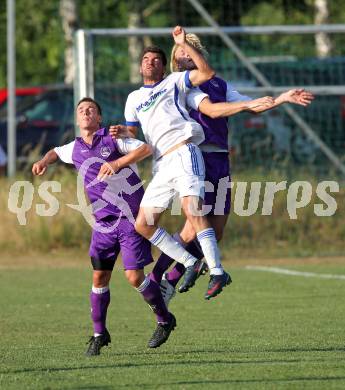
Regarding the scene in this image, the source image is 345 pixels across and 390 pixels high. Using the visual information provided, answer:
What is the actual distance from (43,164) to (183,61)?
57.8 inches

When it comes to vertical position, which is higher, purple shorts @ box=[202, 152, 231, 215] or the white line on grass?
purple shorts @ box=[202, 152, 231, 215]

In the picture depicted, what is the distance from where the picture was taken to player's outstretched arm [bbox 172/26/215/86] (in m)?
9.58

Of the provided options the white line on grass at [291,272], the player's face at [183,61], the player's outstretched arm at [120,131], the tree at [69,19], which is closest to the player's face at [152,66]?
the player's face at [183,61]

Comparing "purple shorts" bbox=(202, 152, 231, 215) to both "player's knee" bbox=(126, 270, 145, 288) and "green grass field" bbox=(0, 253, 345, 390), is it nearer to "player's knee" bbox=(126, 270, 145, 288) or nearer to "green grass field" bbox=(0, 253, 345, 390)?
"player's knee" bbox=(126, 270, 145, 288)

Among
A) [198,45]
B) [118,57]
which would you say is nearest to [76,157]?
[198,45]

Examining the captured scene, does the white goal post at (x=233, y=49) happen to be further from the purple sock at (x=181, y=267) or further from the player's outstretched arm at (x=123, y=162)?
the player's outstretched arm at (x=123, y=162)

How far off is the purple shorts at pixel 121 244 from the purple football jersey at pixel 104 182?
82 millimetres

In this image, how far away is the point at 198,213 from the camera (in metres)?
9.66

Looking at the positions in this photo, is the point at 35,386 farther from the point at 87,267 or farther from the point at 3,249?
the point at 3,249

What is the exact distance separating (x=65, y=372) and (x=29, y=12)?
26869 millimetres

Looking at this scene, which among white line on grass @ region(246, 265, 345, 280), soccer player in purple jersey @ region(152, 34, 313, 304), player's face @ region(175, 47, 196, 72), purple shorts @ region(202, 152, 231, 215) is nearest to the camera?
player's face @ region(175, 47, 196, 72)

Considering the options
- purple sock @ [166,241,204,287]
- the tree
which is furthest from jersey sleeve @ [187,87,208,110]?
the tree

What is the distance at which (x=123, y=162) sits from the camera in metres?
9.34

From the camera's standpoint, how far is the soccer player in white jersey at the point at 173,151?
955 cm
